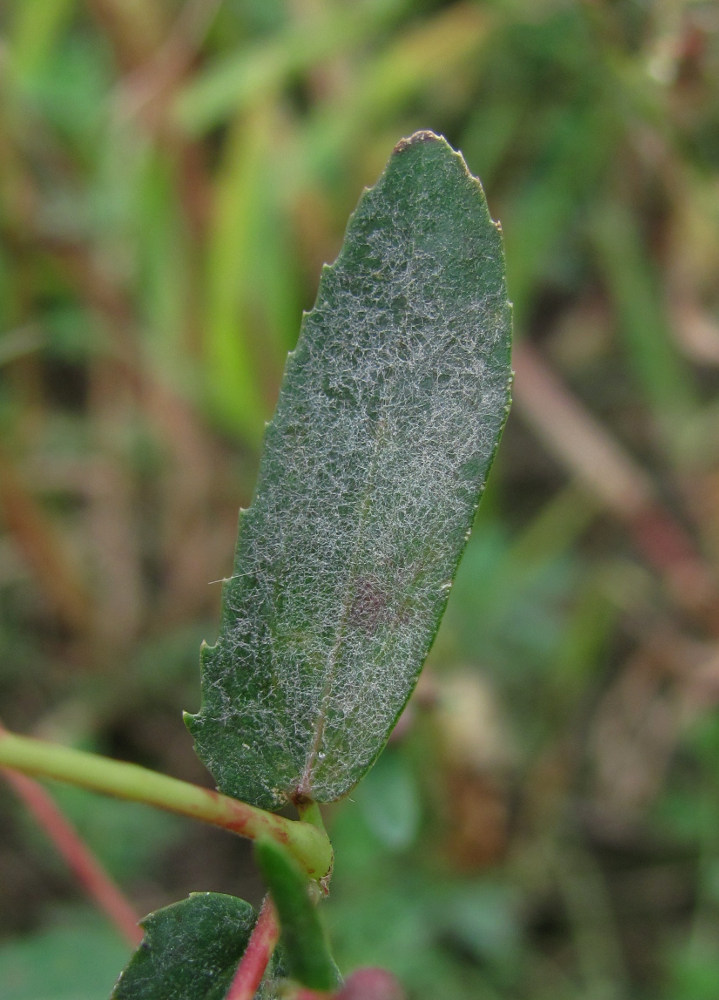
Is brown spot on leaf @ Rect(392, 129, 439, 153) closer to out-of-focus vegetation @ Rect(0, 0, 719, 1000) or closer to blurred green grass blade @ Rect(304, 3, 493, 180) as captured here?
out-of-focus vegetation @ Rect(0, 0, 719, 1000)

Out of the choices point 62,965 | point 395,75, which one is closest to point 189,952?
point 62,965

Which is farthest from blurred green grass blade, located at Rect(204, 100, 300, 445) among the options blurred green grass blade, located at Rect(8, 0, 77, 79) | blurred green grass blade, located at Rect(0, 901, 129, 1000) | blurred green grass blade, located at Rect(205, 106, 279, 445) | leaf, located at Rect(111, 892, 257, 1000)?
leaf, located at Rect(111, 892, 257, 1000)

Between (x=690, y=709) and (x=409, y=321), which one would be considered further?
(x=690, y=709)

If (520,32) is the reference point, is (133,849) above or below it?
below

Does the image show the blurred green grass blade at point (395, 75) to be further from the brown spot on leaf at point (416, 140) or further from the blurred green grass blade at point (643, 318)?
the brown spot on leaf at point (416, 140)

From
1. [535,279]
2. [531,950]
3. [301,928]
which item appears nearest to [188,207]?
[535,279]

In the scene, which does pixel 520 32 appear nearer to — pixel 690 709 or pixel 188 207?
pixel 188 207
